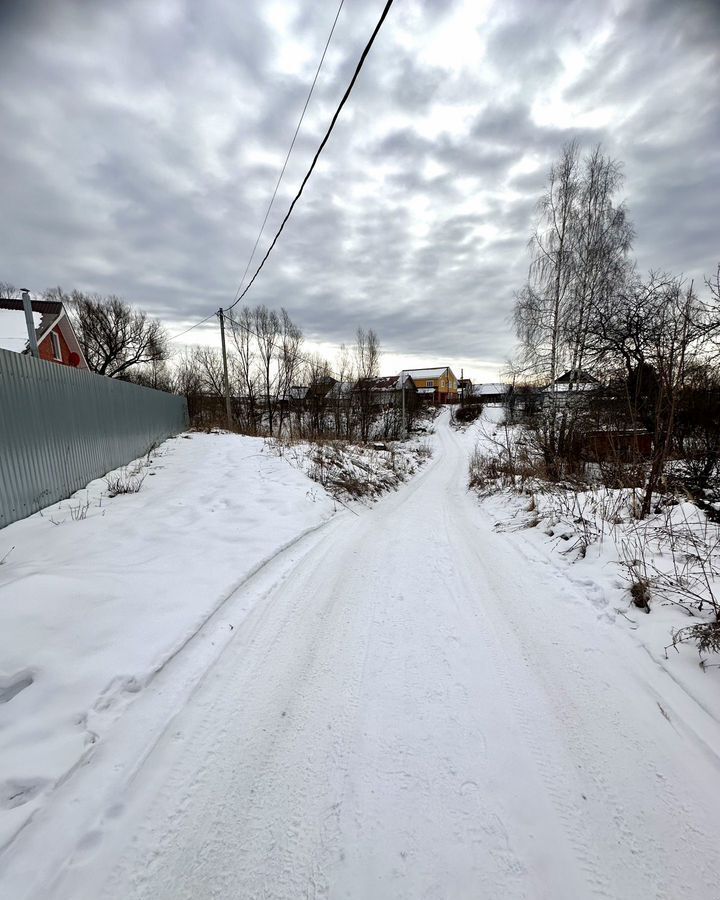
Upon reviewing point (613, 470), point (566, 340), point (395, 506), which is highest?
point (566, 340)

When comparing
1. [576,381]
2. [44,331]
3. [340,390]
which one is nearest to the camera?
A: [576,381]

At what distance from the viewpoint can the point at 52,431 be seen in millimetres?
6152

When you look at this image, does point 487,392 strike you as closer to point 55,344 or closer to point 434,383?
point 434,383

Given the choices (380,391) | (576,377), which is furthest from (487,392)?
(576,377)

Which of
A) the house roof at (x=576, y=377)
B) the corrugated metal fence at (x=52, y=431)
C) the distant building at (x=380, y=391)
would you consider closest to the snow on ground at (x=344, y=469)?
the corrugated metal fence at (x=52, y=431)

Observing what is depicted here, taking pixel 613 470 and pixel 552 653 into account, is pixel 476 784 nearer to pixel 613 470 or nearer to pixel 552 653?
pixel 552 653

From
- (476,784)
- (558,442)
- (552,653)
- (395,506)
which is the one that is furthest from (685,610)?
(558,442)

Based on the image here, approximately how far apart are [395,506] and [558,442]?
17.7 ft

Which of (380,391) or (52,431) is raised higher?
(380,391)

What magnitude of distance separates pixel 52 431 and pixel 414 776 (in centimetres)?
704

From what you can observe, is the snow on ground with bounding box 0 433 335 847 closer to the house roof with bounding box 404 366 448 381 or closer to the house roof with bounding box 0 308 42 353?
the house roof with bounding box 0 308 42 353

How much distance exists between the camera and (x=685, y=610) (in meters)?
3.33

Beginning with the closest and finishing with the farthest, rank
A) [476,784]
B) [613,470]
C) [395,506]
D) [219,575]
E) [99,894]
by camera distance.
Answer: [99,894] < [476,784] < [219,575] < [613,470] < [395,506]

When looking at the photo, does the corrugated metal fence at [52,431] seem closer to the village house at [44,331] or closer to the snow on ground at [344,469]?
the snow on ground at [344,469]
